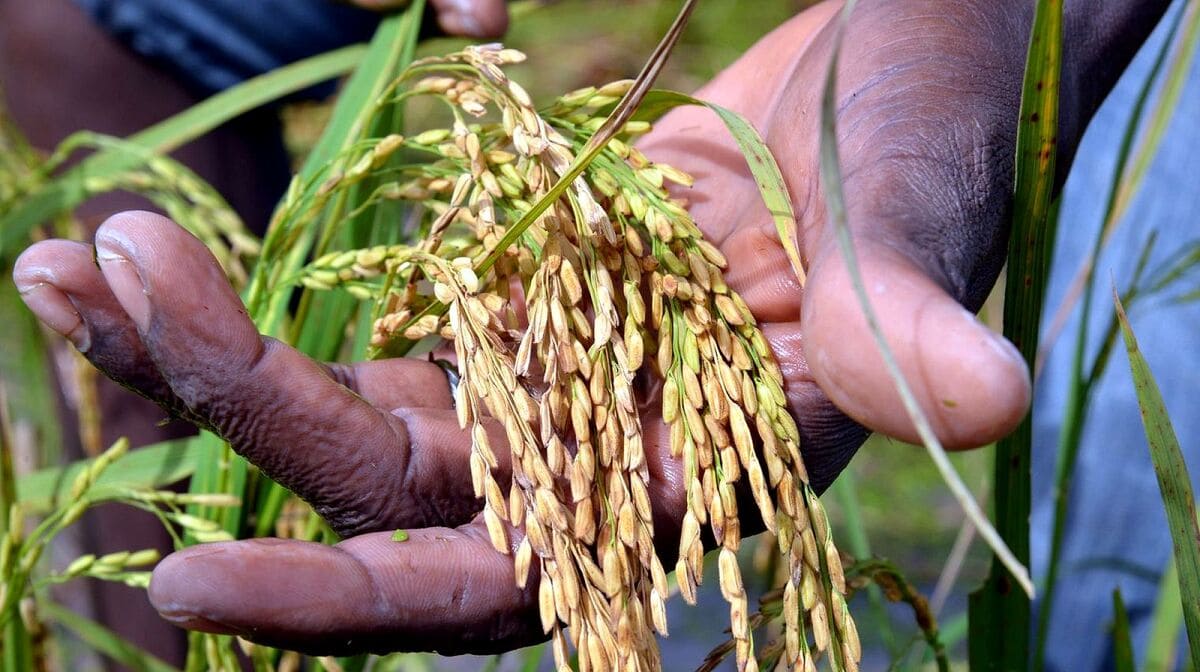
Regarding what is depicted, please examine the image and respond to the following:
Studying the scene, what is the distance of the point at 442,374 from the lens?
108 centimetres

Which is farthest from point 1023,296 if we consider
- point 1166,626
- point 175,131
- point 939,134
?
point 175,131

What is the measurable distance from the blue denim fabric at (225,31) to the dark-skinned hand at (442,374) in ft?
3.37

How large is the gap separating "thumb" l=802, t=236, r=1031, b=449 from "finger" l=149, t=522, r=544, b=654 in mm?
325

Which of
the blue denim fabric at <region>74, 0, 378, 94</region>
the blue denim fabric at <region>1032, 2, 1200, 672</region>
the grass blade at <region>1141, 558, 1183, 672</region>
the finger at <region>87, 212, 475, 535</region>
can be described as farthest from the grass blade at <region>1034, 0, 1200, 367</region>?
the blue denim fabric at <region>74, 0, 378, 94</region>

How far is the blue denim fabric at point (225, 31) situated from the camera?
5.94 feet

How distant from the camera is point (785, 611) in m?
0.81

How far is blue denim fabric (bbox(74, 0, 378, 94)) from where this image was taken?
1810 millimetres

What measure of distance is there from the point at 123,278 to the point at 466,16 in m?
0.87

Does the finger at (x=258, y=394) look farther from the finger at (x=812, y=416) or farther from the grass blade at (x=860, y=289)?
the grass blade at (x=860, y=289)

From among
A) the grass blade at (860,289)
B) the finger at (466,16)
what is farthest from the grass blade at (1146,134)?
the finger at (466,16)

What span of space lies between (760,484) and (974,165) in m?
0.34

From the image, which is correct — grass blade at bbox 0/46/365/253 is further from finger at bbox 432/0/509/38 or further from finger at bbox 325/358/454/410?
finger at bbox 325/358/454/410

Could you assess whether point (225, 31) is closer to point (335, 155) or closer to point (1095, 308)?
point (335, 155)

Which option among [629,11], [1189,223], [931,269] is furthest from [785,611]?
[629,11]
